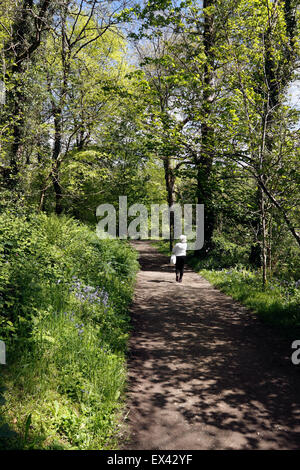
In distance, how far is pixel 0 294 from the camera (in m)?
4.38

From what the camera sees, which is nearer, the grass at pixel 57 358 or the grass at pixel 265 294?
the grass at pixel 57 358

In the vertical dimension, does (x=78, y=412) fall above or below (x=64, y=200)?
below

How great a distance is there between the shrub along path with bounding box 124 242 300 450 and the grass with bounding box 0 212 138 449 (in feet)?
1.20

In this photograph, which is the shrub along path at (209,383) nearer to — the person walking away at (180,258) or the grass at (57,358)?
the grass at (57,358)

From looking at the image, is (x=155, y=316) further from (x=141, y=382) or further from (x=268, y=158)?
(x=268, y=158)

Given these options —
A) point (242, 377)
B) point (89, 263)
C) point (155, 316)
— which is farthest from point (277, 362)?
point (89, 263)

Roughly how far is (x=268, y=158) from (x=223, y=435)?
6.51 meters

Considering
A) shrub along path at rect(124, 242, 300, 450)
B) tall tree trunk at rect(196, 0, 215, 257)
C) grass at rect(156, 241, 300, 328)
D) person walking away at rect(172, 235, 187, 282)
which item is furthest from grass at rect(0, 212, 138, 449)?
tall tree trunk at rect(196, 0, 215, 257)

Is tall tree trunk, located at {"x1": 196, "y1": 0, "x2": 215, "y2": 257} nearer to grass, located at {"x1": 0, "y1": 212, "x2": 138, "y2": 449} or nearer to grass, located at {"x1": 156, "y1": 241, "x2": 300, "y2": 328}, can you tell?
grass, located at {"x1": 156, "y1": 241, "x2": 300, "y2": 328}

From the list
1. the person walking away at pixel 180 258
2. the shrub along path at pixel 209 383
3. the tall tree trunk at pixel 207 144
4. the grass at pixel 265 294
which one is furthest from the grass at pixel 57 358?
the tall tree trunk at pixel 207 144

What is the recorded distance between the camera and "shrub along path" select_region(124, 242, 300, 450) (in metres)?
3.61

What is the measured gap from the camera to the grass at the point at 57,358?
10.8 feet

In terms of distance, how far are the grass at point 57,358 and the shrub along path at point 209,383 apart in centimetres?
36
